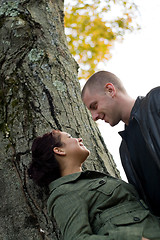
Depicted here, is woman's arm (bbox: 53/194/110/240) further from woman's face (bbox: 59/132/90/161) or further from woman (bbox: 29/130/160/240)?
woman's face (bbox: 59/132/90/161)

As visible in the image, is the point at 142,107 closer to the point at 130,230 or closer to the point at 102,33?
the point at 130,230

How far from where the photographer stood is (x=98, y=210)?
177 cm

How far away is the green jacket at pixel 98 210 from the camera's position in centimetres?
161

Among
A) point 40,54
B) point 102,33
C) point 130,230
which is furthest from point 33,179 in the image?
point 102,33

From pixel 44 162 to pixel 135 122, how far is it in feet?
2.30

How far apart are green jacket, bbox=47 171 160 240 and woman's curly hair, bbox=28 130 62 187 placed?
0.10 m

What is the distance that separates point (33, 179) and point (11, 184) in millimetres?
165

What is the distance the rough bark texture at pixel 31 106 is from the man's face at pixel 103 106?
272 millimetres

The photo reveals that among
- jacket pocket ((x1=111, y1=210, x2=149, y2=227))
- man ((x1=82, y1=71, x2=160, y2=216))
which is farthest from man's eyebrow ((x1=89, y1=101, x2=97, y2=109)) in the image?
jacket pocket ((x1=111, y1=210, x2=149, y2=227))

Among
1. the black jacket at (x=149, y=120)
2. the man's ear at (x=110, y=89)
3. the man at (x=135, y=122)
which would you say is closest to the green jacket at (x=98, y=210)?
the man at (x=135, y=122)

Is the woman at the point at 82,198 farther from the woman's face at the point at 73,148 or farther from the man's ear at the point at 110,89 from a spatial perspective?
the man's ear at the point at 110,89

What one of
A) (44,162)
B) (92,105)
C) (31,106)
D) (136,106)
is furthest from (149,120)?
(31,106)

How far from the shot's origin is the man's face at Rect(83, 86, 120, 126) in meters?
2.18

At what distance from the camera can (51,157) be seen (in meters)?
2.11
